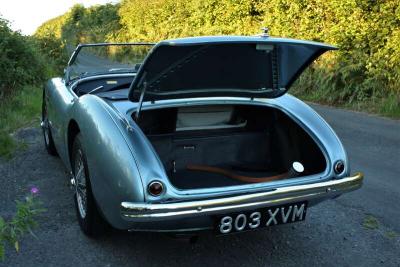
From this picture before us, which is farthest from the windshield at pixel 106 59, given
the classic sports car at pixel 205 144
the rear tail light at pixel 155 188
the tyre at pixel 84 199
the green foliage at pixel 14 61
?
the rear tail light at pixel 155 188

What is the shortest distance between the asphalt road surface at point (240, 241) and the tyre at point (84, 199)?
0.30ft

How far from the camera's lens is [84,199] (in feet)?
11.6

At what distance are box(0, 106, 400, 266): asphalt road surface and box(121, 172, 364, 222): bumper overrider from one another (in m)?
0.52

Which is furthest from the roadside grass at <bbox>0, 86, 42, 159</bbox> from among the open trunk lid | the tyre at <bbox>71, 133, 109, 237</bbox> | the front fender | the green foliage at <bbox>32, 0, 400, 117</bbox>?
the green foliage at <bbox>32, 0, 400, 117</bbox>

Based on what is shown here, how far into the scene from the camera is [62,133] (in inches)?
162

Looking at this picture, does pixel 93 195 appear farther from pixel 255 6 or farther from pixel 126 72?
pixel 255 6

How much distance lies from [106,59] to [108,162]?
2358 cm

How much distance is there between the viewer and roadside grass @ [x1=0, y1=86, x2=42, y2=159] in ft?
19.7

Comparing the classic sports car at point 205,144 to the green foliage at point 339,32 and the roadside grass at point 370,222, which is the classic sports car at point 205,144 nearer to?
the roadside grass at point 370,222

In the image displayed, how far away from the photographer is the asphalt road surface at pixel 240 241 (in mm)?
3207

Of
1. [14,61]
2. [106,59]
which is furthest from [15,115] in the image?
[106,59]

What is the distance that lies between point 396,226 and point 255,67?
1.70 metres

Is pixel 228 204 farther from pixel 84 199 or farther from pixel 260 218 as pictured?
pixel 84 199

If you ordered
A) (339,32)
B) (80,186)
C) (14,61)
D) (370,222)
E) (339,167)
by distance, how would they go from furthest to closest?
(339,32) < (14,61) < (370,222) < (80,186) < (339,167)
